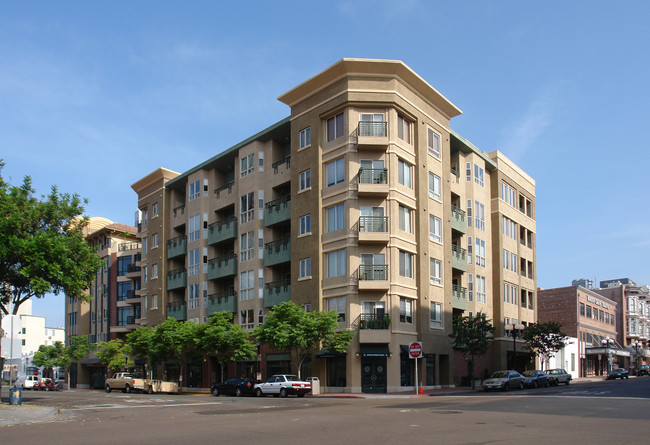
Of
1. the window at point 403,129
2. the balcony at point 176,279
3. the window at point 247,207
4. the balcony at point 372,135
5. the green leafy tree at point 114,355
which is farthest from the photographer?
the green leafy tree at point 114,355

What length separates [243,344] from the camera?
1930 inches

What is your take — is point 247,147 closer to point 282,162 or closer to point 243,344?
point 282,162

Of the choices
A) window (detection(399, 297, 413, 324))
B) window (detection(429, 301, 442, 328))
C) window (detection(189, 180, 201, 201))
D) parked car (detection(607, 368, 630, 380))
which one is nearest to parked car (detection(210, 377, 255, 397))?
window (detection(399, 297, 413, 324))

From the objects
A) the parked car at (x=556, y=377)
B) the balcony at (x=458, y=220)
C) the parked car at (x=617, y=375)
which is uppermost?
the balcony at (x=458, y=220)

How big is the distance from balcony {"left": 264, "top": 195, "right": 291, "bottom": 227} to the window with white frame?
6.52 metres

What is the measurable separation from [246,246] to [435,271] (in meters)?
16.3

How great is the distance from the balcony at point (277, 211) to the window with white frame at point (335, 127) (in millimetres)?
6518

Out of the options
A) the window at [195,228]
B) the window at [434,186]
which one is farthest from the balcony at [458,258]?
the window at [195,228]

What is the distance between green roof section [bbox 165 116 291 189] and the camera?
2077 inches

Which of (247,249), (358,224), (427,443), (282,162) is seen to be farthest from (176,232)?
(427,443)

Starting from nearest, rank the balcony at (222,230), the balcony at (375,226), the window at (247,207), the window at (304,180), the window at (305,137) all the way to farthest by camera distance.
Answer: the balcony at (375,226), the window at (304,180), the window at (305,137), the window at (247,207), the balcony at (222,230)

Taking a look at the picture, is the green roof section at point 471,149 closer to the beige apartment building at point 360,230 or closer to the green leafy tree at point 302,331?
the beige apartment building at point 360,230

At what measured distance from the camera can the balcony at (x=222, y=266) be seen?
55938 mm

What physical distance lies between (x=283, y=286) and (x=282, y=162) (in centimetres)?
1018
